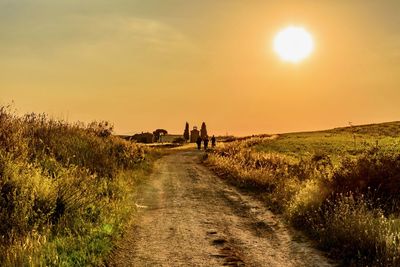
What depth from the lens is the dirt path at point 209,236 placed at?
9.97 metres

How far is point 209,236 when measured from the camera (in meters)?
11.9

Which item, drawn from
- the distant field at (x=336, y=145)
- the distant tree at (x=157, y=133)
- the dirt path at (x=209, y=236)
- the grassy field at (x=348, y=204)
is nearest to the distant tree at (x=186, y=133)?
the distant tree at (x=157, y=133)

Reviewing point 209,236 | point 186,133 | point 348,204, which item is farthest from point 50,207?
point 186,133

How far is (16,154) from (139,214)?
13.1 ft

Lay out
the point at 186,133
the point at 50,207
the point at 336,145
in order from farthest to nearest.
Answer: the point at 186,133 < the point at 336,145 < the point at 50,207

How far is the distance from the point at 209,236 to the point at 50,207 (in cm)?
388

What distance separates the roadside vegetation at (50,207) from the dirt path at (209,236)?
0.64 meters

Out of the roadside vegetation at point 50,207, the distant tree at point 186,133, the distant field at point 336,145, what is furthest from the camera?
the distant tree at point 186,133

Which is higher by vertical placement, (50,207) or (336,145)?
(336,145)

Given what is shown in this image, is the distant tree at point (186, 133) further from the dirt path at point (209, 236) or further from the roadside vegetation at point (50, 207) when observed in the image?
the dirt path at point (209, 236)

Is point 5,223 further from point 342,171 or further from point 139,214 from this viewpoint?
point 342,171

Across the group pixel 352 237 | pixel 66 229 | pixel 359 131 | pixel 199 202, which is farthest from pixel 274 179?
pixel 359 131

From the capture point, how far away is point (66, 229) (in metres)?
10.9

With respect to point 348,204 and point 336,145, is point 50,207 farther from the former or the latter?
point 336,145
